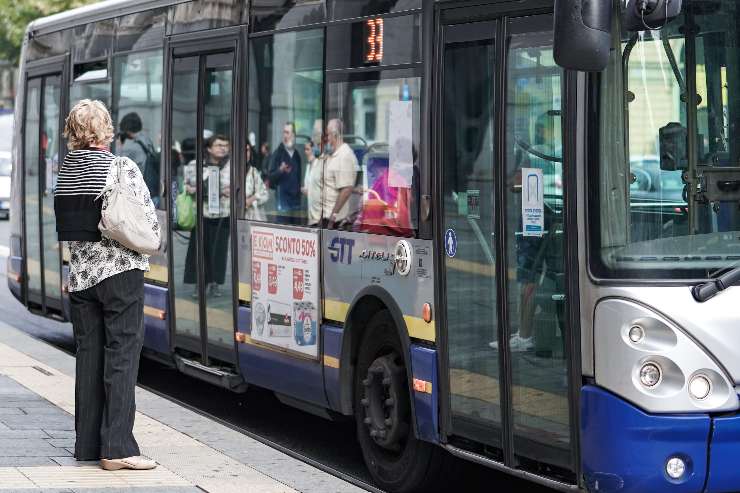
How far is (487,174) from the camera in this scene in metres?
7.17

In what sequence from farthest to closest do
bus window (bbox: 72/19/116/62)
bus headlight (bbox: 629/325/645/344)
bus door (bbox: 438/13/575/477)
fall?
bus window (bbox: 72/19/116/62), bus door (bbox: 438/13/575/477), bus headlight (bbox: 629/325/645/344)

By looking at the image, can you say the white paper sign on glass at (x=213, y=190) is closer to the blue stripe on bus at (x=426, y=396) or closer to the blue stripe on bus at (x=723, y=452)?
the blue stripe on bus at (x=426, y=396)

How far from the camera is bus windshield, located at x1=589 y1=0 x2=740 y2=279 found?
6.27 meters

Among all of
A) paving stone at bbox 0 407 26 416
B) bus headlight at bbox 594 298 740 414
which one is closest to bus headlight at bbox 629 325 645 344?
bus headlight at bbox 594 298 740 414

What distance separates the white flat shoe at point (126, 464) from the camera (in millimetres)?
7348

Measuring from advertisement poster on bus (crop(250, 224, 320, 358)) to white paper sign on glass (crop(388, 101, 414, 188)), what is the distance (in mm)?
1019

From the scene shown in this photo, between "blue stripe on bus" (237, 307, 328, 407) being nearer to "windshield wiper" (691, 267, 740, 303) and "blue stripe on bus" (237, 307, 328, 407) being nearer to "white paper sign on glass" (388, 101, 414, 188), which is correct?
"white paper sign on glass" (388, 101, 414, 188)

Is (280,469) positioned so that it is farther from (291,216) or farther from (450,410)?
(291,216)

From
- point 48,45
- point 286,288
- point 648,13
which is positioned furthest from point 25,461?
point 48,45

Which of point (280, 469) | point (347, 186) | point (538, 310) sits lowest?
point (280, 469)

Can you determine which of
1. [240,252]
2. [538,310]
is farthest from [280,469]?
[240,252]

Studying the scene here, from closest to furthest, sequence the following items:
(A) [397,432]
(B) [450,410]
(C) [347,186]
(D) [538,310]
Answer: (D) [538,310] < (B) [450,410] < (A) [397,432] < (C) [347,186]

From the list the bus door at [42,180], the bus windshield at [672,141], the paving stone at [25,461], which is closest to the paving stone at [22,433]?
the paving stone at [25,461]

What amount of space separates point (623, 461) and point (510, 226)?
51.1 inches
